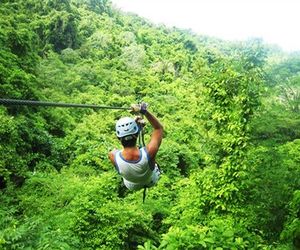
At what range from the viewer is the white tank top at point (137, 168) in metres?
3.43

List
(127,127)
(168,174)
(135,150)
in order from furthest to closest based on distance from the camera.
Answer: (168,174), (135,150), (127,127)

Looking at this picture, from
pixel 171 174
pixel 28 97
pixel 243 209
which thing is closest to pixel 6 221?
pixel 243 209

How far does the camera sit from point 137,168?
3463 millimetres

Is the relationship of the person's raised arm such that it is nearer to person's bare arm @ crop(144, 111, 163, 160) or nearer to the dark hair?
person's bare arm @ crop(144, 111, 163, 160)

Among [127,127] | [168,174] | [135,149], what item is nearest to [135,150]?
[135,149]

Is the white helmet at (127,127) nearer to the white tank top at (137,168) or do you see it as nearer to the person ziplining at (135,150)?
the person ziplining at (135,150)

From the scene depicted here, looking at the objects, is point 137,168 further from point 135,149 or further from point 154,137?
point 154,137

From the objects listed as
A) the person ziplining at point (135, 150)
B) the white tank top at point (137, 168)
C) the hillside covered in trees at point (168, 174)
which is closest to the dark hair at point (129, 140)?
the person ziplining at point (135, 150)

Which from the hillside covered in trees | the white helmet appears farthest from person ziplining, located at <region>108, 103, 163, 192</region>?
the hillside covered in trees

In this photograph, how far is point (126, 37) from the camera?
48.2 metres

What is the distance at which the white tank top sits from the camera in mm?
3434

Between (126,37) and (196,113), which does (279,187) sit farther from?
(126,37)

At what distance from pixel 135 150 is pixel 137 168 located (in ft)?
0.50

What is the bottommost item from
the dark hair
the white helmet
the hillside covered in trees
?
the hillside covered in trees
